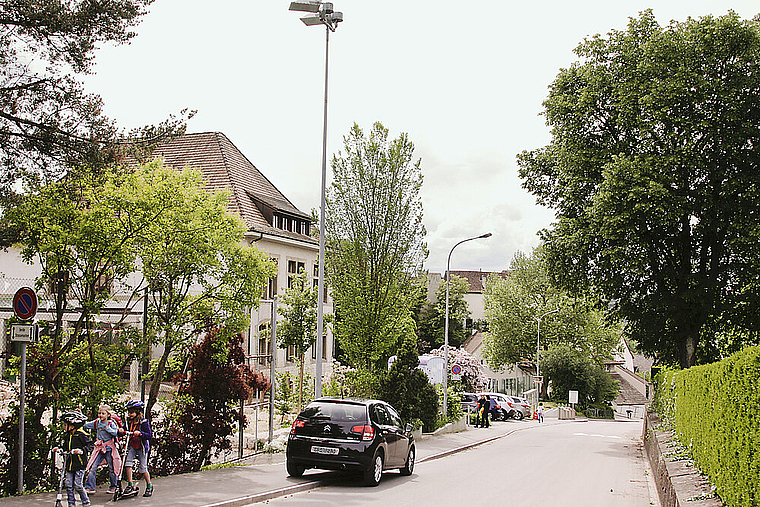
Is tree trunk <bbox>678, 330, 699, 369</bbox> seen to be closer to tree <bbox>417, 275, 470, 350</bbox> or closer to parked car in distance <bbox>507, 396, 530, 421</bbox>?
parked car in distance <bbox>507, 396, 530, 421</bbox>

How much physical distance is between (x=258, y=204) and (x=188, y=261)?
2539 cm

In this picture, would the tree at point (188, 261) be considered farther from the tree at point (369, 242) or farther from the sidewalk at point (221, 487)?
the tree at point (369, 242)

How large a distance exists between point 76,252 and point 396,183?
604 inches

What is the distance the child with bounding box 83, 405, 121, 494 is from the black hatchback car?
13.8 feet

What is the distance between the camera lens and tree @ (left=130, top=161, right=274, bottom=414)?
1380cm

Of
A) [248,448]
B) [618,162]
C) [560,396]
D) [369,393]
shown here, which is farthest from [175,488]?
[560,396]

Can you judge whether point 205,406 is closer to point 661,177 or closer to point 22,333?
point 22,333

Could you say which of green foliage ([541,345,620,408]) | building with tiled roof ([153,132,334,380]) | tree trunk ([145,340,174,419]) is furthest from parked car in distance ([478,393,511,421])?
tree trunk ([145,340,174,419])

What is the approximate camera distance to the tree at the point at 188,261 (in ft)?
45.3

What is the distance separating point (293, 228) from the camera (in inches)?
1642

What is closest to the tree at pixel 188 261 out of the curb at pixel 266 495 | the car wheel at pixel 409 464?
the curb at pixel 266 495

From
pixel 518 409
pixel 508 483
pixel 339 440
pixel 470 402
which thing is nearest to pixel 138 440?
pixel 339 440

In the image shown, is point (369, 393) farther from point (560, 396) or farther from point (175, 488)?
point (560, 396)

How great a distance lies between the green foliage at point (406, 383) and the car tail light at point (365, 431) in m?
11.0
